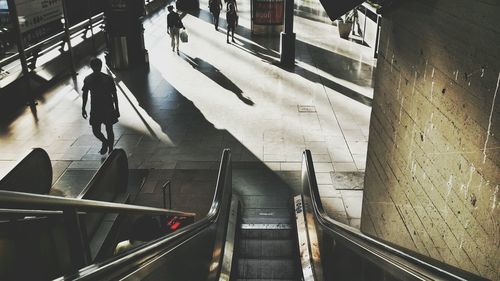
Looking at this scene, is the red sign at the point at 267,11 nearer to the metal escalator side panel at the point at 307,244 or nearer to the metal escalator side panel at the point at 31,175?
the metal escalator side panel at the point at 307,244

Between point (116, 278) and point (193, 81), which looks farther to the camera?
point (193, 81)

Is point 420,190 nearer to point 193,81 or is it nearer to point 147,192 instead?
point 147,192

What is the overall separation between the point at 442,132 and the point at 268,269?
3.21 metres

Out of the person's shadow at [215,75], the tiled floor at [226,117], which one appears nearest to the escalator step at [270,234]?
the tiled floor at [226,117]

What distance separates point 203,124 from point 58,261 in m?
6.76

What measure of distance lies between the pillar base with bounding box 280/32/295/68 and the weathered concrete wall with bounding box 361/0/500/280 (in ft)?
31.6

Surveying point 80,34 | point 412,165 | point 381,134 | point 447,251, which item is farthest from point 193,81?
point 447,251

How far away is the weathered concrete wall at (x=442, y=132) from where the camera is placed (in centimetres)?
256

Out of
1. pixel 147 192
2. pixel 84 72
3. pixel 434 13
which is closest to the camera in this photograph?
pixel 434 13

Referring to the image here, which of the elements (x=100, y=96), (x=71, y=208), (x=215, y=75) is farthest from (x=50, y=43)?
(x=71, y=208)

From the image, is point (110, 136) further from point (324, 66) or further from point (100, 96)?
point (324, 66)

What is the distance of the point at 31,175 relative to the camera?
6.27m

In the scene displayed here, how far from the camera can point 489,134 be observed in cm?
255

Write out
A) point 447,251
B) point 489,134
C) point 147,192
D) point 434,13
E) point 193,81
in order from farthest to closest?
point 193,81, point 147,192, point 434,13, point 447,251, point 489,134
